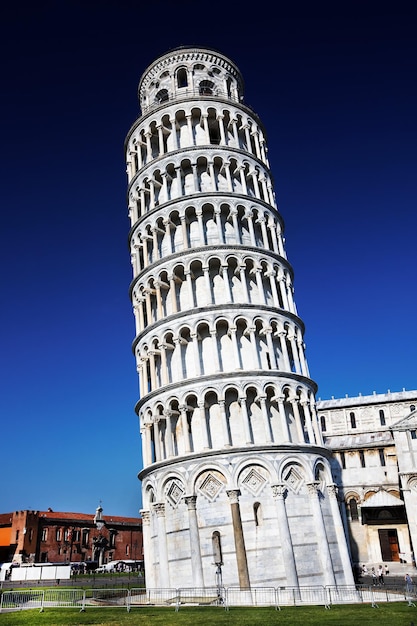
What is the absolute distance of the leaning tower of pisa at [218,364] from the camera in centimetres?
2983

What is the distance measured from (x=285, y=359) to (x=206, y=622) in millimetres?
18716

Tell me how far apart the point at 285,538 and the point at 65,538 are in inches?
1937

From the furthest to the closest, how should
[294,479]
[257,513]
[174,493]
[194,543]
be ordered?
[174,493], [294,479], [257,513], [194,543]

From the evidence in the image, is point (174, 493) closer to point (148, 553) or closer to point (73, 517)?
point (148, 553)

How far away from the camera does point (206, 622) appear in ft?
63.2

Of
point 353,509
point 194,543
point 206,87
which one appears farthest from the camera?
point 353,509

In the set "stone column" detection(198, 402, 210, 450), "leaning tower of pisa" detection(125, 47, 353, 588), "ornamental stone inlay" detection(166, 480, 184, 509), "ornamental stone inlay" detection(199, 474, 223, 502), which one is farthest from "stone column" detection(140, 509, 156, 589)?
"stone column" detection(198, 402, 210, 450)

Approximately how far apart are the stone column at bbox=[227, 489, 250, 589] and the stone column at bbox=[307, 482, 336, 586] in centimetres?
431

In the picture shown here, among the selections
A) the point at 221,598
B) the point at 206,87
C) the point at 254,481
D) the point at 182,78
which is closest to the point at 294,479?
the point at 254,481

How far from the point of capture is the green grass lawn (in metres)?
18.6

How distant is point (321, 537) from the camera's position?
29969mm

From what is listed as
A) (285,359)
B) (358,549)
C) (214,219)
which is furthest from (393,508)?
(214,219)

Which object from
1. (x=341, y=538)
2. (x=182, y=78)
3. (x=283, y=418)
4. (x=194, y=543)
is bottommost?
(x=341, y=538)

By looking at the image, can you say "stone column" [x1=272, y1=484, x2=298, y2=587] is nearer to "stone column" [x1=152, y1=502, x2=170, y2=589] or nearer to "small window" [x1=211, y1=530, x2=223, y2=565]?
"small window" [x1=211, y1=530, x2=223, y2=565]
